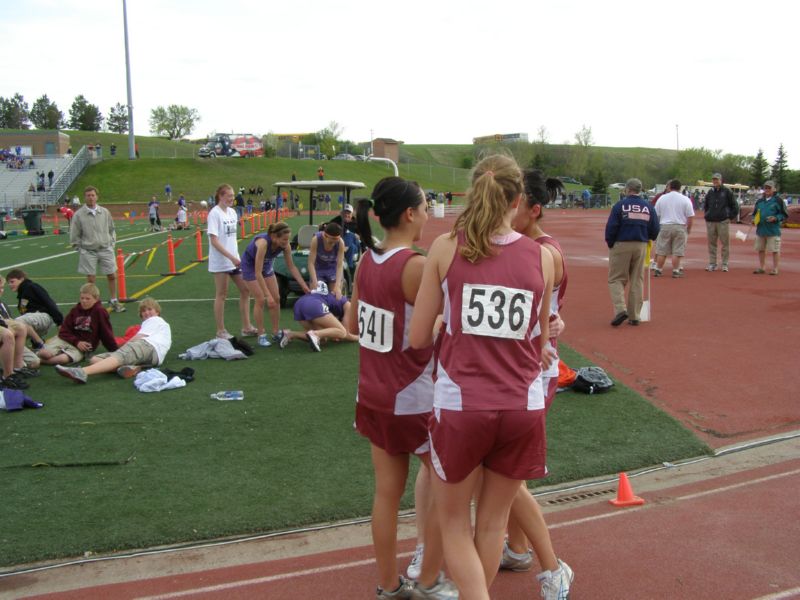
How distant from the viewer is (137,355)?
805 cm

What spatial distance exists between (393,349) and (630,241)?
780 cm

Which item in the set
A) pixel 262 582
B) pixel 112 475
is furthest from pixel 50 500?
pixel 262 582

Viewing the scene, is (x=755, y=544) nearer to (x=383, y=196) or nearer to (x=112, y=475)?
(x=383, y=196)

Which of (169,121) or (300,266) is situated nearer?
(300,266)

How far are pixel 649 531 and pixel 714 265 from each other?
1306 centimetres

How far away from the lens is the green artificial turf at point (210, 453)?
14.7 feet

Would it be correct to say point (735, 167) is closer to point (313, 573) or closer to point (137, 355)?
point (137, 355)

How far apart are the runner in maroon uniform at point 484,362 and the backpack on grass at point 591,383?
14.2ft

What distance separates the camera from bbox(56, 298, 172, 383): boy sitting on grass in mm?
7656

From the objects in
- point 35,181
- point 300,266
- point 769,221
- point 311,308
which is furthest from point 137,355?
point 35,181

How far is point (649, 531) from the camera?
438 cm

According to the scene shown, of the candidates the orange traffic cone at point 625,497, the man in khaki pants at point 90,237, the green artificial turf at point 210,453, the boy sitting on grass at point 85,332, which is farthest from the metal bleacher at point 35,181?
the orange traffic cone at point 625,497

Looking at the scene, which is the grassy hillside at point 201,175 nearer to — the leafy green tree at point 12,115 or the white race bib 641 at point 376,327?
the white race bib 641 at point 376,327

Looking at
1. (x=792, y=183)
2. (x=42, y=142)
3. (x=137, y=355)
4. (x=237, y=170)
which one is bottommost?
(x=137, y=355)
